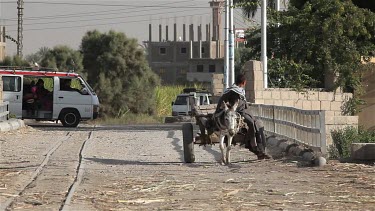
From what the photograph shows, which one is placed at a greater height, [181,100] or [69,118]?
[181,100]

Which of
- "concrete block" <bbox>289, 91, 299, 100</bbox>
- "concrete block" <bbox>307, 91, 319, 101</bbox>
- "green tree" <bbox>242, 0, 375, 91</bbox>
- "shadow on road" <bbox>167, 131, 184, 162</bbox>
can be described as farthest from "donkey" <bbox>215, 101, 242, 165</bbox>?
"green tree" <bbox>242, 0, 375, 91</bbox>

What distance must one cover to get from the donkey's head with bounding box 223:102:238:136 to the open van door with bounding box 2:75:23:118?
22.4m

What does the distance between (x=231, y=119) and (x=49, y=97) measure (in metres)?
23.0

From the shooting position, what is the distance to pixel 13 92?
39375 mm

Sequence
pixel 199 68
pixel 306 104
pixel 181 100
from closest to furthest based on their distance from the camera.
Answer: pixel 306 104 → pixel 181 100 → pixel 199 68

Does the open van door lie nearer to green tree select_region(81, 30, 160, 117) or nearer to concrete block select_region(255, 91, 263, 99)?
concrete block select_region(255, 91, 263, 99)

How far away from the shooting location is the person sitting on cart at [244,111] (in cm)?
1844

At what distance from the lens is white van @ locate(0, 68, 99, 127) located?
1549 inches

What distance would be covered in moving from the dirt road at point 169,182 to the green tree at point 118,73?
44153 millimetres

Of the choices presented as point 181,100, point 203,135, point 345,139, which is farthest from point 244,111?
point 181,100

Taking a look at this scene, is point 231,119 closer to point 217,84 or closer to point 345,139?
point 345,139

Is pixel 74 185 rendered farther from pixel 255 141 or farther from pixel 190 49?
pixel 190 49

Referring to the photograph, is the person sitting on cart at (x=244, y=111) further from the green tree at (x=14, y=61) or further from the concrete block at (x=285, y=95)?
the green tree at (x=14, y=61)

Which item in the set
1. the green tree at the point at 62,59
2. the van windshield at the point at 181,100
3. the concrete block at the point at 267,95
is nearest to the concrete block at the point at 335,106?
the concrete block at the point at 267,95
